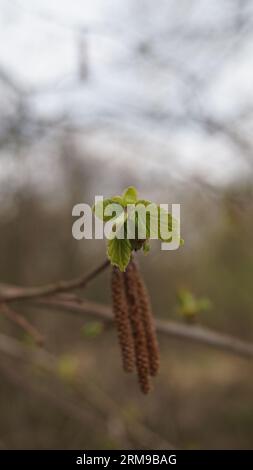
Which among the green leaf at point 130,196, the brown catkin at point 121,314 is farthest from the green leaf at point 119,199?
the brown catkin at point 121,314

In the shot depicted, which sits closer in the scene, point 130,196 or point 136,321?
point 130,196

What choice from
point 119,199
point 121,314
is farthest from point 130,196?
point 121,314

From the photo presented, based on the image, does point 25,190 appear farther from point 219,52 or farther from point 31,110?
point 219,52

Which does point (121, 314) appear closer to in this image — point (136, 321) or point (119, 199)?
point (136, 321)

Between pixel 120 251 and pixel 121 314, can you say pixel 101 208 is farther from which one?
pixel 121 314

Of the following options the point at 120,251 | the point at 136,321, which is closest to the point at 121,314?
the point at 136,321

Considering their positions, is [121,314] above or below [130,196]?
below

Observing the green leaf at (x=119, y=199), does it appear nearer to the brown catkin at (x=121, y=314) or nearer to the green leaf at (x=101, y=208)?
the green leaf at (x=101, y=208)
